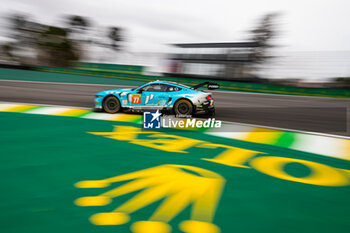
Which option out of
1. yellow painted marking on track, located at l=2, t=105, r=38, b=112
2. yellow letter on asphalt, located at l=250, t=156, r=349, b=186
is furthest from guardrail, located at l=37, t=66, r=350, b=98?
yellow letter on asphalt, located at l=250, t=156, r=349, b=186

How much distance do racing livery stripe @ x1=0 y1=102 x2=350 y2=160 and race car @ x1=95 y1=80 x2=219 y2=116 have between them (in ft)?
1.53

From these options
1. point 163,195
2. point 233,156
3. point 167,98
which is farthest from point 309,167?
point 167,98

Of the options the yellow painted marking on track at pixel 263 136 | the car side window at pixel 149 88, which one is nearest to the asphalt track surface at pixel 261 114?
the yellow painted marking on track at pixel 263 136

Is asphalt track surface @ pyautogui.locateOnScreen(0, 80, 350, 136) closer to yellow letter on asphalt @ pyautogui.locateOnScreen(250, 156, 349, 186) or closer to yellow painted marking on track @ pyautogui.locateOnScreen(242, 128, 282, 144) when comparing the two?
yellow painted marking on track @ pyautogui.locateOnScreen(242, 128, 282, 144)

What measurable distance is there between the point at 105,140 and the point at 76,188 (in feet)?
7.32

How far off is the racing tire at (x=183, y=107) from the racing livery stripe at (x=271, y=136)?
1088 mm

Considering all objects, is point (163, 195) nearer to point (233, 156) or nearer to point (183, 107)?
point (233, 156)

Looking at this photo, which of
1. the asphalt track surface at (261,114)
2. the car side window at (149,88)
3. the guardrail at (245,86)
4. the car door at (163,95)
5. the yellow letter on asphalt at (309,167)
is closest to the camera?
the yellow letter on asphalt at (309,167)

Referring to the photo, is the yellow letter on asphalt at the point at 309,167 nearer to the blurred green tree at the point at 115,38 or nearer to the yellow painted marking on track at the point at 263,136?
the yellow painted marking on track at the point at 263,136

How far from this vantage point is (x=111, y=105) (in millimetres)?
8547

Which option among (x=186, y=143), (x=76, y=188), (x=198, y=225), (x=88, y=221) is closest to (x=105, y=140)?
(x=186, y=143)

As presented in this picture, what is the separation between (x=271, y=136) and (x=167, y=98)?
10.2ft

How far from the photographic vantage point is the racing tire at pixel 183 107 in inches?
313

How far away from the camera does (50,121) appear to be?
7.02 m
